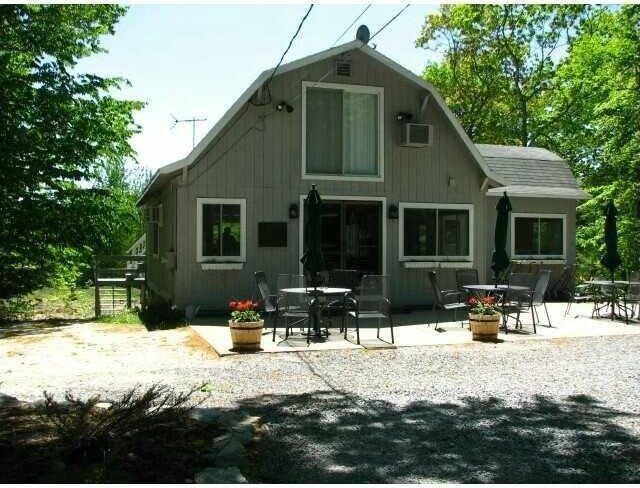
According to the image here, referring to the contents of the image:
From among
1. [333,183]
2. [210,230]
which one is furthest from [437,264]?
[210,230]

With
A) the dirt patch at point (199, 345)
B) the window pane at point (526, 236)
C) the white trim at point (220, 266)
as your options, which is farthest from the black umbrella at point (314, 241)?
the window pane at point (526, 236)

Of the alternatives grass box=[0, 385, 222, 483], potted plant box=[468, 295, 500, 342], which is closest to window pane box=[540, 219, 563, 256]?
potted plant box=[468, 295, 500, 342]

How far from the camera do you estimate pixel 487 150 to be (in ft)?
60.4

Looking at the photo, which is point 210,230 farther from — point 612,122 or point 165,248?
point 612,122

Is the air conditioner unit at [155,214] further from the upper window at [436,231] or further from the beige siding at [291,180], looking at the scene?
the upper window at [436,231]

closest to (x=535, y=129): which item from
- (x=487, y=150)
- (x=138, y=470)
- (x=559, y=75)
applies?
(x=559, y=75)

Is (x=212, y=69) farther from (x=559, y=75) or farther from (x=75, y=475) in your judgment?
(x=559, y=75)

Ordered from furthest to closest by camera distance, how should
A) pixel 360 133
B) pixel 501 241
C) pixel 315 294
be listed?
pixel 360 133, pixel 501 241, pixel 315 294

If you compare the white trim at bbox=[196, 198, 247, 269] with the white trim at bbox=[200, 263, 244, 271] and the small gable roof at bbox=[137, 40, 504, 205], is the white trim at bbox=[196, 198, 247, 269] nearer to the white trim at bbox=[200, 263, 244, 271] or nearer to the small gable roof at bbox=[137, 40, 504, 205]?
the white trim at bbox=[200, 263, 244, 271]

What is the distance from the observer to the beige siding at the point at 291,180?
1229 cm

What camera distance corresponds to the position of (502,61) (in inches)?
1224

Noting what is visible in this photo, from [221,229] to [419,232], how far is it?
174 inches

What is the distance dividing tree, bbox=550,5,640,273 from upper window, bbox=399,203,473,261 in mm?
5611

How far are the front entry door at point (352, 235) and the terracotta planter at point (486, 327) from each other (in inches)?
157
